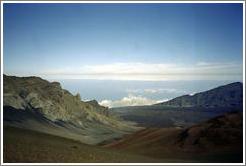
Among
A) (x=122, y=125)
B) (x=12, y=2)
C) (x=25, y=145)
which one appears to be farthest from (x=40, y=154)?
(x=122, y=125)

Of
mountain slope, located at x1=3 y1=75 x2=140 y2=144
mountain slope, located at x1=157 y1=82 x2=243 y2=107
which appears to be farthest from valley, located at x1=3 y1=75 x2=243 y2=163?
mountain slope, located at x1=157 y1=82 x2=243 y2=107

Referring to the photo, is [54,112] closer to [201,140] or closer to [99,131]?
[99,131]

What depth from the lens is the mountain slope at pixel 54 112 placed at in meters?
41.8

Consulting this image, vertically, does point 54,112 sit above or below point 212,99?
below

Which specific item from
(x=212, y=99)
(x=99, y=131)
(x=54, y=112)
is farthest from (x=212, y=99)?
(x=54, y=112)

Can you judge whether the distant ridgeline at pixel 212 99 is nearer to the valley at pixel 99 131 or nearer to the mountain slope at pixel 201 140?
the valley at pixel 99 131

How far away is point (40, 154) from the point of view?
37.0 feet

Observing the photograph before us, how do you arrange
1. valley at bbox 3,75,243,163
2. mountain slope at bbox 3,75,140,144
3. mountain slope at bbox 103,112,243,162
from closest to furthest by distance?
valley at bbox 3,75,243,163, mountain slope at bbox 103,112,243,162, mountain slope at bbox 3,75,140,144

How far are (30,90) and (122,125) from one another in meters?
18.2

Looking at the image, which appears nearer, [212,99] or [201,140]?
[201,140]

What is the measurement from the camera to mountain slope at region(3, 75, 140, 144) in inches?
1645

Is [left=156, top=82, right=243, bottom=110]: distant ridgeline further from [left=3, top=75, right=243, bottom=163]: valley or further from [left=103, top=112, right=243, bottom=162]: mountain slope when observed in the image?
[left=103, top=112, right=243, bottom=162]: mountain slope

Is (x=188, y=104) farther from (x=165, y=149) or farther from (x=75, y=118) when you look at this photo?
(x=165, y=149)

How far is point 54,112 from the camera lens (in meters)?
50.7
